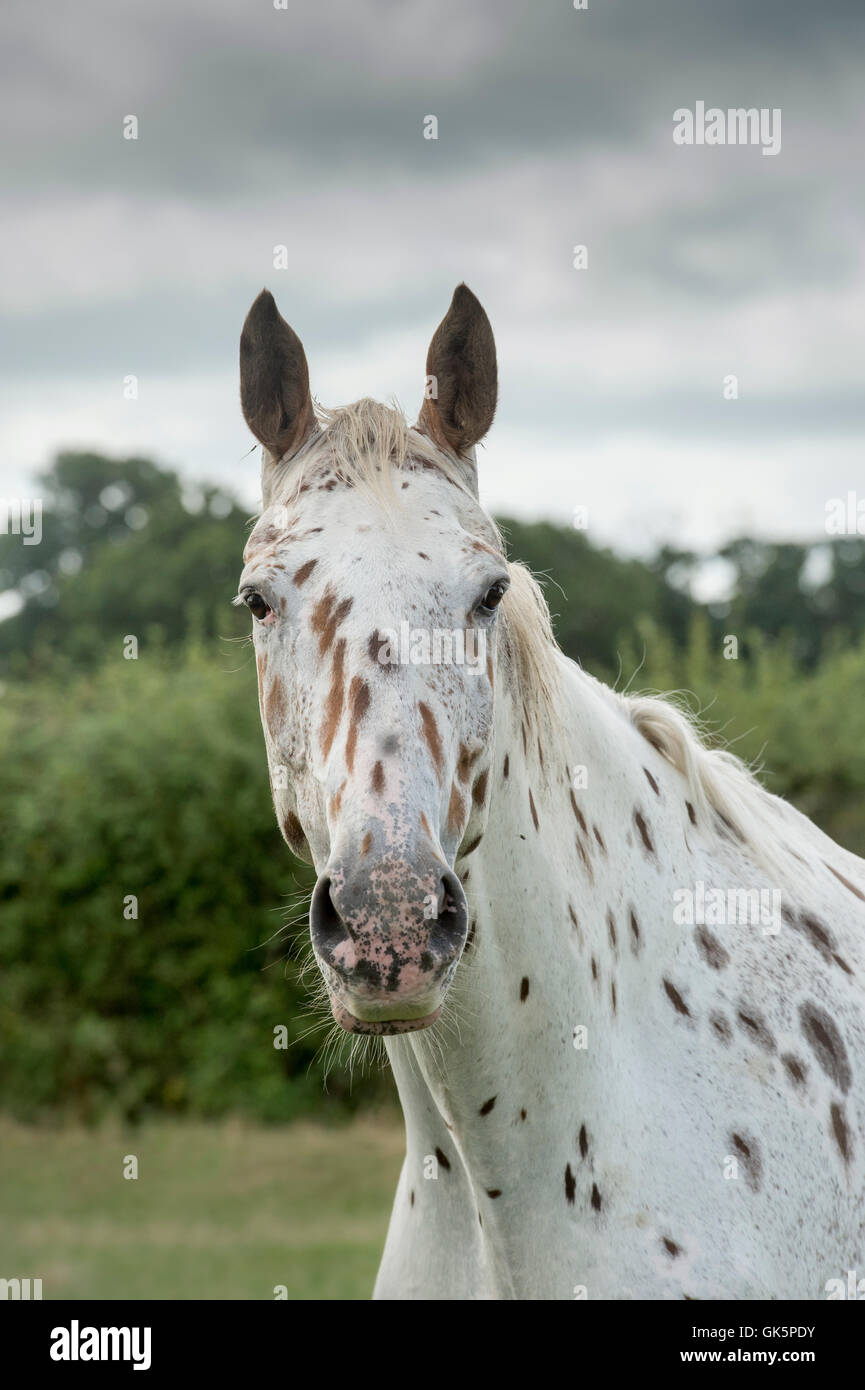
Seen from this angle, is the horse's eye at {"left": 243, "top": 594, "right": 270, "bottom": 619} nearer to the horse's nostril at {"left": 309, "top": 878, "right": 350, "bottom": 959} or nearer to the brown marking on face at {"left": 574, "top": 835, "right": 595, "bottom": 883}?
the horse's nostril at {"left": 309, "top": 878, "right": 350, "bottom": 959}

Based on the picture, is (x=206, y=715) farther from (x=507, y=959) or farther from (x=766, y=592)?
(x=766, y=592)

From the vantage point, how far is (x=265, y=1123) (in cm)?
959

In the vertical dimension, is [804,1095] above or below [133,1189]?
above

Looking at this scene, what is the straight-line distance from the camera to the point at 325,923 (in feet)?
6.32

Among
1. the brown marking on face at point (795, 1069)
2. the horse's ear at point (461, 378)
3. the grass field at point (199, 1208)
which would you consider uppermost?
the horse's ear at point (461, 378)

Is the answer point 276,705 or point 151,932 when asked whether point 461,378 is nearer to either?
point 276,705

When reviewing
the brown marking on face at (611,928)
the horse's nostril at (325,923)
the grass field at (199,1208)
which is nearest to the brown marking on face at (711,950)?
the brown marking on face at (611,928)

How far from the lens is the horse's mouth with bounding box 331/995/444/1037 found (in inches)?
76.4

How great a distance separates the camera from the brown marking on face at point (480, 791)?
2.24 metres

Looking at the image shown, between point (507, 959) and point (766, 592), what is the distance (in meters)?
30.2

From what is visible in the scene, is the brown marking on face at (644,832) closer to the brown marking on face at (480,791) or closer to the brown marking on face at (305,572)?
the brown marking on face at (480,791)

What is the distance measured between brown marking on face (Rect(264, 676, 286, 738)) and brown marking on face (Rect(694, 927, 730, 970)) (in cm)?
107

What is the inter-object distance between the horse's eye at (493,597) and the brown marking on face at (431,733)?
29 cm
